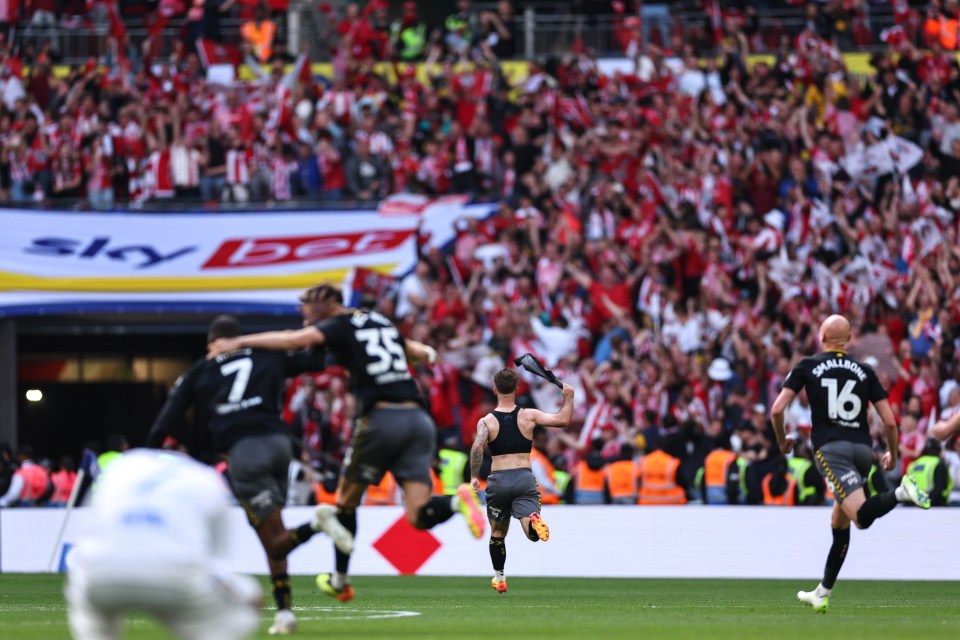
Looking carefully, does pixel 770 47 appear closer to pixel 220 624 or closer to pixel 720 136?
pixel 720 136

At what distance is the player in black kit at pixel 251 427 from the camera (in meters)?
11.1

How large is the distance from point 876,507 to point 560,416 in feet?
→ 14.0

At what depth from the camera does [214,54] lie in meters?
31.5

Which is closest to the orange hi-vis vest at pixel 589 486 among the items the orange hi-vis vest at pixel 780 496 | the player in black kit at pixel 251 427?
the orange hi-vis vest at pixel 780 496

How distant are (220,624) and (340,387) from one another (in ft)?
63.7

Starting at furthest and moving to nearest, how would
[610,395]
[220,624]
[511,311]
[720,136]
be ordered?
[720,136] < [511,311] < [610,395] < [220,624]

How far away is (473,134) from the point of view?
93.8ft

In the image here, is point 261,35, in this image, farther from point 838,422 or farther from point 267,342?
point 267,342

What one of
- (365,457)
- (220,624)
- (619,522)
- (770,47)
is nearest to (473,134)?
(770,47)

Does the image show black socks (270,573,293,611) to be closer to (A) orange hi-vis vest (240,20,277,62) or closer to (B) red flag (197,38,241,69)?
(B) red flag (197,38,241,69)

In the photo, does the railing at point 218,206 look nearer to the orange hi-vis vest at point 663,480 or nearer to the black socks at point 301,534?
the orange hi-vis vest at point 663,480

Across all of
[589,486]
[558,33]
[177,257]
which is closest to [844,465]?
[589,486]

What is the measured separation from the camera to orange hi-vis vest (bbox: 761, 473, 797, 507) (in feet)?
73.2

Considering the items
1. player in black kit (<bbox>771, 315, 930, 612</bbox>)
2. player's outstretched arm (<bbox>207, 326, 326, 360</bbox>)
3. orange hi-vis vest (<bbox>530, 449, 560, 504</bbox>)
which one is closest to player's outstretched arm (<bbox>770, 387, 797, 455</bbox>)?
player in black kit (<bbox>771, 315, 930, 612</bbox>)
